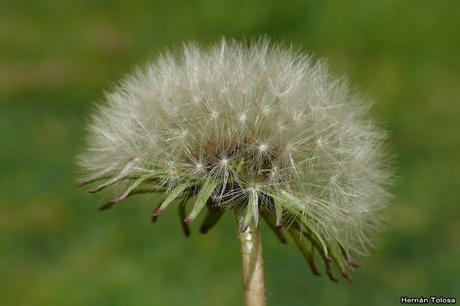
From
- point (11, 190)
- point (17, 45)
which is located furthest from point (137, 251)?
point (17, 45)

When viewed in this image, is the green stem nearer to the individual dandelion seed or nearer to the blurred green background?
the individual dandelion seed

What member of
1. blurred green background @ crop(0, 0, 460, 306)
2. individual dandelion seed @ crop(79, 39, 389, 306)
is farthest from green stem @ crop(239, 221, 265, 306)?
blurred green background @ crop(0, 0, 460, 306)

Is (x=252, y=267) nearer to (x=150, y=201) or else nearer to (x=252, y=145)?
(x=252, y=145)

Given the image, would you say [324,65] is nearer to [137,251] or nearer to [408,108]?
[137,251]

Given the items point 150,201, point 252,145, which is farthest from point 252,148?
point 150,201

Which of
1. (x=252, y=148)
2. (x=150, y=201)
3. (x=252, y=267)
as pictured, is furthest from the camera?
(x=150, y=201)
